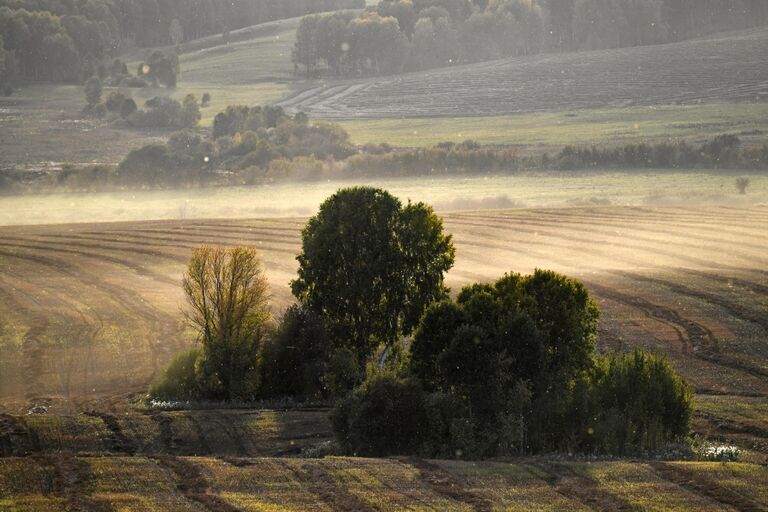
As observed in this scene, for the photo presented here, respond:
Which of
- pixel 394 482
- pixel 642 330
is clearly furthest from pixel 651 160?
pixel 394 482

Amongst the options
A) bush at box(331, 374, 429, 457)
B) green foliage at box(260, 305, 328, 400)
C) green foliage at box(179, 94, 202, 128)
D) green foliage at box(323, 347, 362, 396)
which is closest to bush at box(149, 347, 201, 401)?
green foliage at box(260, 305, 328, 400)

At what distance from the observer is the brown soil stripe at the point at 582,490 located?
77.6ft

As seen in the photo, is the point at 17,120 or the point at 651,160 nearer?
the point at 651,160

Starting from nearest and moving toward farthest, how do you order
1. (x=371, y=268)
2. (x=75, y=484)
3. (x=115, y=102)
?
(x=75, y=484), (x=371, y=268), (x=115, y=102)

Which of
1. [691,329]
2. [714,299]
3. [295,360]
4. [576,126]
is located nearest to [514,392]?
[295,360]

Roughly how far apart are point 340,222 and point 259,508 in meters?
20.9

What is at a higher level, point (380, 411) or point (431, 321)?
point (431, 321)

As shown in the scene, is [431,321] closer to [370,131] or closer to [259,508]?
[259,508]

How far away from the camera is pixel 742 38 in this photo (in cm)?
18925

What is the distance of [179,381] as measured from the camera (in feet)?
130

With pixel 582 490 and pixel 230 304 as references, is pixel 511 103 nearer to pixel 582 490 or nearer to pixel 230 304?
pixel 230 304

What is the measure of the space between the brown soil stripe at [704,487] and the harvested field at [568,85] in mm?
141996

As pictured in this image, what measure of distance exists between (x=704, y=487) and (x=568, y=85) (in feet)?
514

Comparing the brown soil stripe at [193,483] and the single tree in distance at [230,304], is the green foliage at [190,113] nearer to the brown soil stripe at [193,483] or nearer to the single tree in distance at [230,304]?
the single tree in distance at [230,304]
